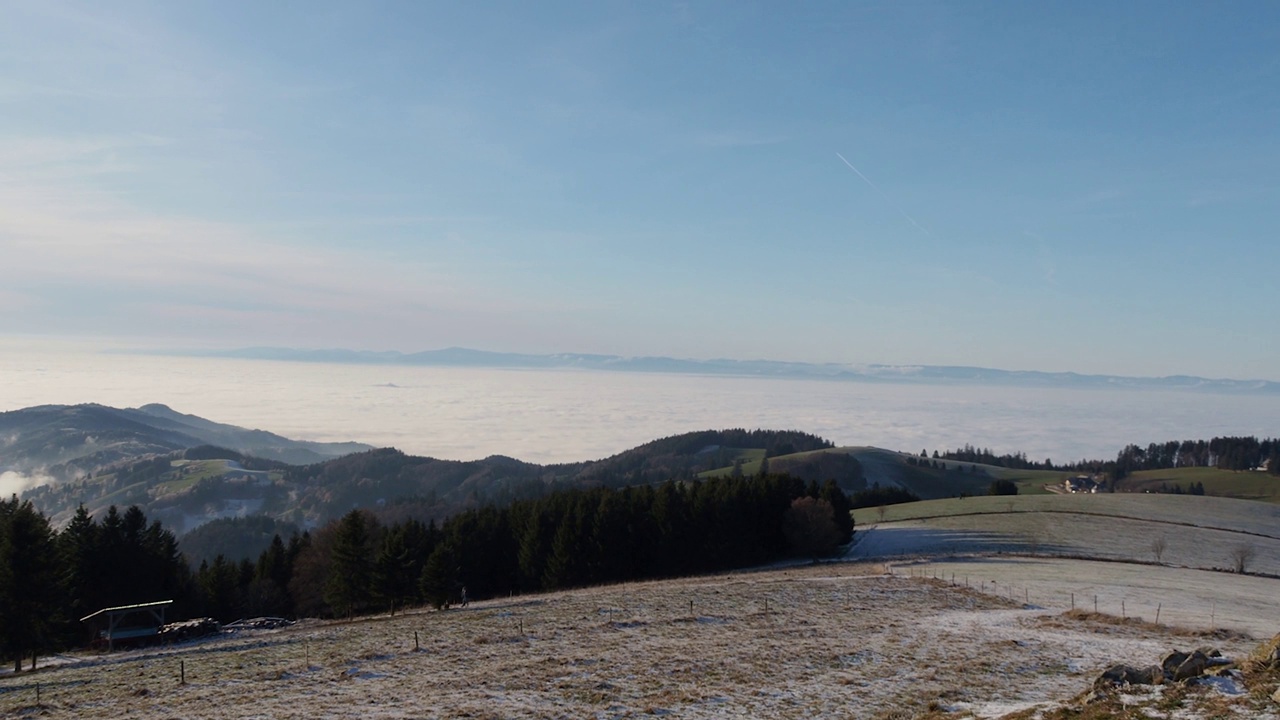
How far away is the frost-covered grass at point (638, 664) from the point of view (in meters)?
19.3

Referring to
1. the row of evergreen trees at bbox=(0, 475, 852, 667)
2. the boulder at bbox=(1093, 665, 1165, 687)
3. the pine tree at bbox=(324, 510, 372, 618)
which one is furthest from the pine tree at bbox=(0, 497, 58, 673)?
the boulder at bbox=(1093, 665, 1165, 687)

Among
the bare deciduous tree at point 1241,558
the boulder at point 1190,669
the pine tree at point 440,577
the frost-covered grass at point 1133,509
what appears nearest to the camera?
the boulder at point 1190,669

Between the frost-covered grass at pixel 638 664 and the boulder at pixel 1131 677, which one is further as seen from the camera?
the frost-covered grass at pixel 638 664

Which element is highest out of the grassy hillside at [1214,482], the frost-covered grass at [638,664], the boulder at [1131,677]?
the boulder at [1131,677]

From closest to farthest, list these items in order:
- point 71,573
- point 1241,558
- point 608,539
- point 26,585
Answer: point 26,585
point 71,573
point 1241,558
point 608,539

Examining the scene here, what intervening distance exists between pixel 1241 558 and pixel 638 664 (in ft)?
186

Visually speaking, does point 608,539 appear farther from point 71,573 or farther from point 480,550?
point 71,573

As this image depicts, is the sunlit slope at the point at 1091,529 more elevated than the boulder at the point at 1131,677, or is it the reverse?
the boulder at the point at 1131,677

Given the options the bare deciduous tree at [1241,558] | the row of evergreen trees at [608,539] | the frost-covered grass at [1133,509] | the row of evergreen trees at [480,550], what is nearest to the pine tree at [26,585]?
the row of evergreen trees at [480,550]

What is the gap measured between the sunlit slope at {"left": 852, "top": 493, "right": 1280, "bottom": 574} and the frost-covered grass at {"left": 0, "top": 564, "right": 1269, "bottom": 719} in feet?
102

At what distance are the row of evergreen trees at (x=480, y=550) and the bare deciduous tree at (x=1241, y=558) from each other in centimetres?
2954

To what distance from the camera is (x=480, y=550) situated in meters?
67.2

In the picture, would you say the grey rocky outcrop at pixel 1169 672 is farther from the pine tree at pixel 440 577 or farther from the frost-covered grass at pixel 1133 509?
the frost-covered grass at pixel 1133 509

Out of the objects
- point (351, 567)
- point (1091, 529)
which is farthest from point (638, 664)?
point (1091, 529)
